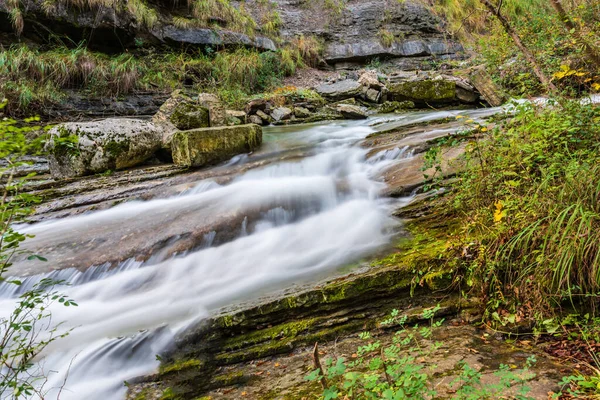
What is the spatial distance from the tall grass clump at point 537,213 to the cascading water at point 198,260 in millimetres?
989

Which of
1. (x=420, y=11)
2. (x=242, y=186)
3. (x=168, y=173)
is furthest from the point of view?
(x=420, y=11)

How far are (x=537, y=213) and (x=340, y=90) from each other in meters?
9.43

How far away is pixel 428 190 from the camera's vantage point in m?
3.71

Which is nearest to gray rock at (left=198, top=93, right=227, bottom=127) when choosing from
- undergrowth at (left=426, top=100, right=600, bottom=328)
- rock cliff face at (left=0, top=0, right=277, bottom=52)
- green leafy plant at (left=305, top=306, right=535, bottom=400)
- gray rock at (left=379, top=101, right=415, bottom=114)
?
gray rock at (left=379, top=101, right=415, bottom=114)

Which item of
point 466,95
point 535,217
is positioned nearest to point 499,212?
point 535,217

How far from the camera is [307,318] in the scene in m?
2.58

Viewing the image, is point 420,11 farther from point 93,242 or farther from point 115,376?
point 115,376

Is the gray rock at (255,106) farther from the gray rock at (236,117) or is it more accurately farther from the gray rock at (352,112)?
the gray rock at (352,112)

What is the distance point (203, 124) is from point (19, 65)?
5.16 meters

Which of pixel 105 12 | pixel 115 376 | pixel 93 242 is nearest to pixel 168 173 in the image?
pixel 93 242

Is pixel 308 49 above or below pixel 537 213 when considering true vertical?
above

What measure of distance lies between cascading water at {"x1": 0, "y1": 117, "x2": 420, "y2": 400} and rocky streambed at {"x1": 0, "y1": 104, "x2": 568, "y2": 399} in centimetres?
1

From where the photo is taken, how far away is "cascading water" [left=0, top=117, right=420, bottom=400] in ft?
8.30

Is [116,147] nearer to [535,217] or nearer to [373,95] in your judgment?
[535,217]
